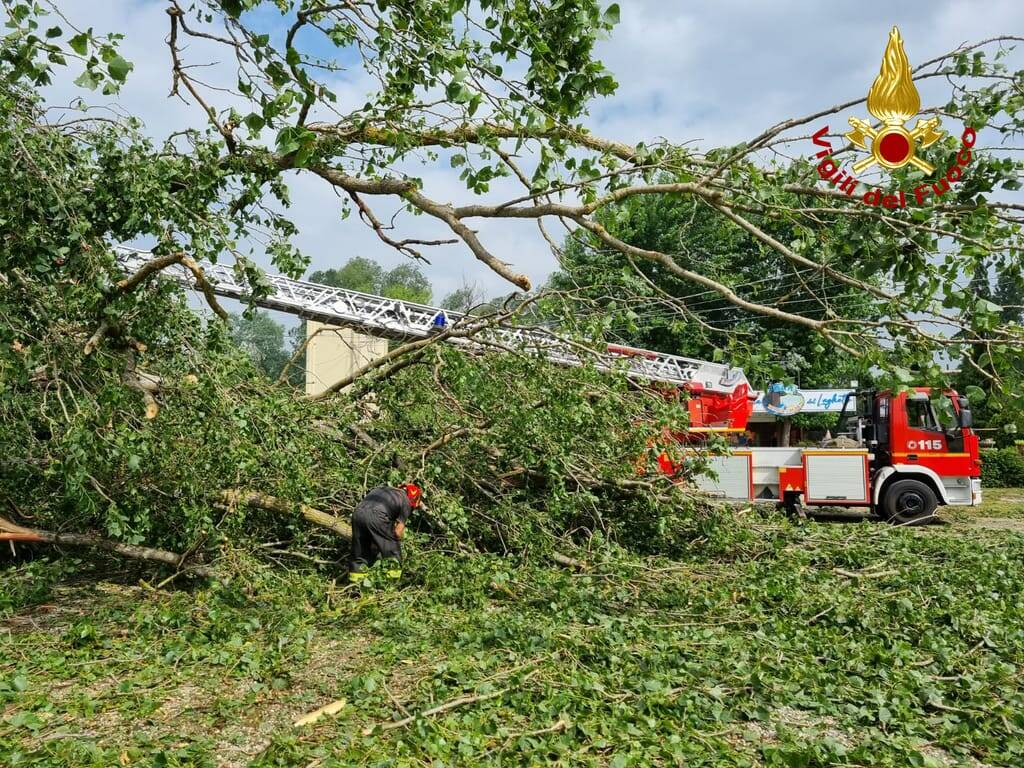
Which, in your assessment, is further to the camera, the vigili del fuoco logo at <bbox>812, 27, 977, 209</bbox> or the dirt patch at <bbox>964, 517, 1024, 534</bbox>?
the dirt patch at <bbox>964, 517, 1024, 534</bbox>

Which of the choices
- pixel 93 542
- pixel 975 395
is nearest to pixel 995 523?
pixel 975 395

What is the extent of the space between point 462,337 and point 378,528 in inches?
89.4

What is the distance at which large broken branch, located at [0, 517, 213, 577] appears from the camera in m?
6.77

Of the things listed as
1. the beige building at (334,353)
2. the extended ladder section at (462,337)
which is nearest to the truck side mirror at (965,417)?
the extended ladder section at (462,337)

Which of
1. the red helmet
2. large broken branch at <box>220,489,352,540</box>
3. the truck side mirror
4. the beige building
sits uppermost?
the beige building

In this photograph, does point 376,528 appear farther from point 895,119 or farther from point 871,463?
point 871,463

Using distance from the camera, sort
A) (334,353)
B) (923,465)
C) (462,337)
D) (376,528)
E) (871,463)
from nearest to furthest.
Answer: (376,528), (462,337), (334,353), (923,465), (871,463)

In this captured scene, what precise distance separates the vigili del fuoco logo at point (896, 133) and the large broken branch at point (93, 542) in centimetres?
578

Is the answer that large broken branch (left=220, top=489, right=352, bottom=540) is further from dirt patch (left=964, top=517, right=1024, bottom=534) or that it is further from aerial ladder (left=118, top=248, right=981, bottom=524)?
dirt patch (left=964, top=517, right=1024, bottom=534)

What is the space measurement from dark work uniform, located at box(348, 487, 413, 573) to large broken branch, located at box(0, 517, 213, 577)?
124cm

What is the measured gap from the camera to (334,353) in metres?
10.4

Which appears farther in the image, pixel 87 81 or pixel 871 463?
pixel 871 463

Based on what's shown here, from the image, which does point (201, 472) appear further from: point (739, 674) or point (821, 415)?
point (821, 415)

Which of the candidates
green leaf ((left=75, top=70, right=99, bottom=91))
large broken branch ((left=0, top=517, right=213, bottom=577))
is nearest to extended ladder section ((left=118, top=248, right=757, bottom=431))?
green leaf ((left=75, top=70, right=99, bottom=91))
